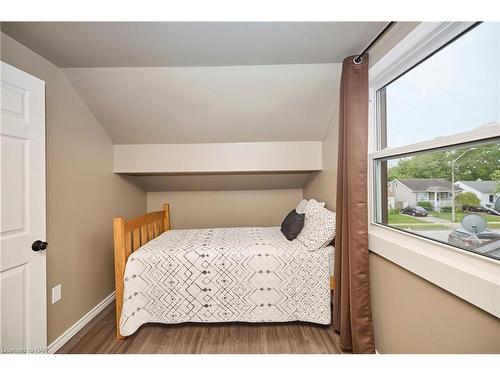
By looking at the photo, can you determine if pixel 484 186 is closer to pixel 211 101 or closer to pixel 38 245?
pixel 211 101

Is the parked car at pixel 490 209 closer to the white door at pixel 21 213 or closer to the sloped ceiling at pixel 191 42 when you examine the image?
the sloped ceiling at pixel 191 42

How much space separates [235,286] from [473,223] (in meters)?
1.62

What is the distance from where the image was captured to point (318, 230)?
79.9 inches

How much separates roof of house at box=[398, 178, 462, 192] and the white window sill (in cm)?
29

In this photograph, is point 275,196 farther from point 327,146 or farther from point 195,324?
point 195,324

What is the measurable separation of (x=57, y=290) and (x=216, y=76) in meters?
2.22

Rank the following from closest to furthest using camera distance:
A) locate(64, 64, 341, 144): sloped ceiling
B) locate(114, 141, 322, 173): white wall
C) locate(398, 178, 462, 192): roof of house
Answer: locate(398, 178, 462, 192): roof of house, locate(64, 64, 341, 144): sloped ceiling, locate(114, 141, 322, 173): white wall

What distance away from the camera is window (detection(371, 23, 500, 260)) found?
97cm

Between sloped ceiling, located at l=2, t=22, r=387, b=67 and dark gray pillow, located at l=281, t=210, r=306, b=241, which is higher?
sloped ceiling, located at l=2, t=22, r=387, b=67

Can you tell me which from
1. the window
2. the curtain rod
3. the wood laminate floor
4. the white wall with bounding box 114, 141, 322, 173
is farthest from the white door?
the window

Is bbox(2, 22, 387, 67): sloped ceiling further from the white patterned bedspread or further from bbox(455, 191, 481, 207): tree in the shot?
the white patterned bedspread

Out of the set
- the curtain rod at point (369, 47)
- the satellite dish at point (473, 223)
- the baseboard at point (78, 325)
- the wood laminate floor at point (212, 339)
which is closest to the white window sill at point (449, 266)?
the satellite dish at point (473, 223)

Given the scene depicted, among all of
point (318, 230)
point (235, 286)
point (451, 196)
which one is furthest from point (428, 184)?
point (235, 286)
